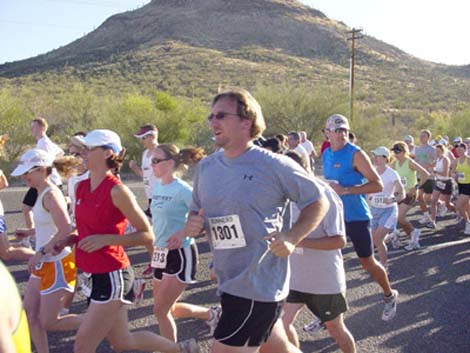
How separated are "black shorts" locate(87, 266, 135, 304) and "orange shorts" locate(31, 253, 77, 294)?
517 mm

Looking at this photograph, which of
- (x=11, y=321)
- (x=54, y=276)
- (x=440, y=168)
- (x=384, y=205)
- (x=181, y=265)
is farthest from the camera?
(x=440, y=168)

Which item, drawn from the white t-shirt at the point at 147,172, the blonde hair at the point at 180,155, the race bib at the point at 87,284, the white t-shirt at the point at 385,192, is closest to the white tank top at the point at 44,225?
the race bib at the point at 87,284

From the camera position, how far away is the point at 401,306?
19.5 ft

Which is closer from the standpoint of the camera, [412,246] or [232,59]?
[412,246]

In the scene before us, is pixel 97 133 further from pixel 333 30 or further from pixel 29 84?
pixel 333 30

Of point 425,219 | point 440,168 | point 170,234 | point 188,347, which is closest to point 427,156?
point 440,168

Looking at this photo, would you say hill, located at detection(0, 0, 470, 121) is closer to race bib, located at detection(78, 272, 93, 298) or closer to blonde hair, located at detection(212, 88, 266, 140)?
race bib, located at detection(78, 272, 93, 298)

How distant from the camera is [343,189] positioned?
16.3 ft

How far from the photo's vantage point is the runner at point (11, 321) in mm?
1423

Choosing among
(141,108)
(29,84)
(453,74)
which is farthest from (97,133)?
(453,74)

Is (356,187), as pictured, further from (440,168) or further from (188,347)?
(440,168)

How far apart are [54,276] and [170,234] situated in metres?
1.00

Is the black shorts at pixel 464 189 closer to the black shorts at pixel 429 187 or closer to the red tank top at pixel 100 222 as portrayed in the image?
the black shorts at pixel 429 187

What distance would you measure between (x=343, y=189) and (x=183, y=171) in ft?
4.90
